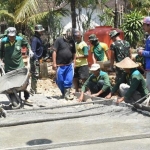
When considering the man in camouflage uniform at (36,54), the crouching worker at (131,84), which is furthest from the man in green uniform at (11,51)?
the crouching worker at (131,84)

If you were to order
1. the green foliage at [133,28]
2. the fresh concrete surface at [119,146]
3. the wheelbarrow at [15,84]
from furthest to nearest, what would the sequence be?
the green foliage at [133,28]
the wheelbarrow at [15,84]
the fresh concrete surface at [119,146]

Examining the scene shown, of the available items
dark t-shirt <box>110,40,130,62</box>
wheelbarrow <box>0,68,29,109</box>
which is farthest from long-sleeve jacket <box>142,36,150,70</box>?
wheelbarrow <box>0,68,29,109</box>

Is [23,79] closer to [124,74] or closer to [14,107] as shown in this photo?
[14,107]

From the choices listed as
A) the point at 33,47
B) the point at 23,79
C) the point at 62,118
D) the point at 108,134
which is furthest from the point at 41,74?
the point at 108,134

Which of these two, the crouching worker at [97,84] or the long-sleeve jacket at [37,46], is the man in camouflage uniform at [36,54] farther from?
the crouching worker at [97,84]

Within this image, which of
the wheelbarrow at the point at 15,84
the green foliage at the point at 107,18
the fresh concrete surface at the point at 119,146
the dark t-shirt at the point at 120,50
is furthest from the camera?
the green foliage at the point at 107,18

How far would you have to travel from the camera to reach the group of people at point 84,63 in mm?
7453

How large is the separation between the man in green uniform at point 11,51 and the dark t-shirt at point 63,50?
3.18 ft

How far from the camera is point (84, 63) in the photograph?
9695 millimetres

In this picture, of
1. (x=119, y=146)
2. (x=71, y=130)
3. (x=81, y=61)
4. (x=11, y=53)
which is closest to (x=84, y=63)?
(x=81, y=61)

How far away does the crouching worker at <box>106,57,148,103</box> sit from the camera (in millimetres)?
7312

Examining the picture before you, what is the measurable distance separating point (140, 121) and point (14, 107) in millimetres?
2475

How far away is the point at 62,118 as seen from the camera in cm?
675

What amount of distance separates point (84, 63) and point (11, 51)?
1975mm
